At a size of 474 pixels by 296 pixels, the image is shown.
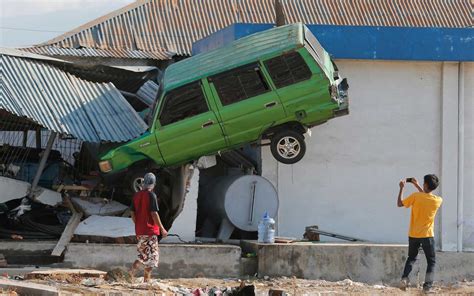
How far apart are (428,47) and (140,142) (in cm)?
519

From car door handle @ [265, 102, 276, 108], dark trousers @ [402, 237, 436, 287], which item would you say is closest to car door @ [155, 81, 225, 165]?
car door handle @ [265, 102, 276, 108]

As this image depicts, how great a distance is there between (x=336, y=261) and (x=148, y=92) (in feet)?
15.9

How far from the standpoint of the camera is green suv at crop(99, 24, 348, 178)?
13.5 metres

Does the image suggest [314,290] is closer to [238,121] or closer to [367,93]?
[238,121]

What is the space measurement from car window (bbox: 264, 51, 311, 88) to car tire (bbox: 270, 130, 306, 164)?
0.87 meters

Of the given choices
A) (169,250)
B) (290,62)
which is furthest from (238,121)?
(169,250)

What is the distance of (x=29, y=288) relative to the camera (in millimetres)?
9898

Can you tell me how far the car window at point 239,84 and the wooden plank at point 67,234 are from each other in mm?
2868

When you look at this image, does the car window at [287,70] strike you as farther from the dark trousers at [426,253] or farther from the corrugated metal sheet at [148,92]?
the dark trousers at [426,253]

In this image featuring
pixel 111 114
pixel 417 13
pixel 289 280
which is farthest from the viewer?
pixel 417 13

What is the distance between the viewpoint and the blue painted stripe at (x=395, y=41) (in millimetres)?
15047

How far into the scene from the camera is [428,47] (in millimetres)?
15195

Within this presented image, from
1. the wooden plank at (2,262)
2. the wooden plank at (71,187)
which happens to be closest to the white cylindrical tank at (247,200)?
the wooden plank at (71,187)

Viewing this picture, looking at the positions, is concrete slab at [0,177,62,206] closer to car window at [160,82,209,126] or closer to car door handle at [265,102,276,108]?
car window at [160,82,209,126]
